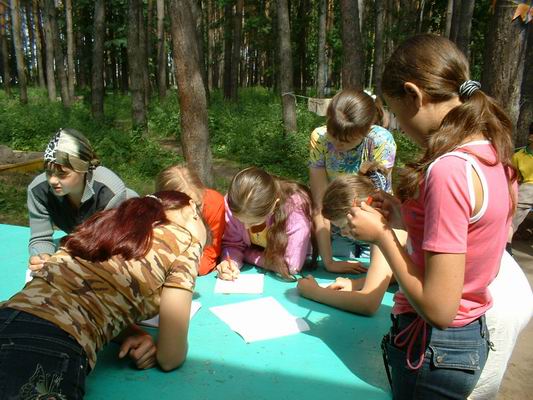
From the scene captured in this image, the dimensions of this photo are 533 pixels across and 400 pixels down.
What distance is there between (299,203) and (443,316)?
171 centimetres

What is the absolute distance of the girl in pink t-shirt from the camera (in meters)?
1.11

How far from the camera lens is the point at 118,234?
165cm

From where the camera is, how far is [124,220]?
169 centimetres

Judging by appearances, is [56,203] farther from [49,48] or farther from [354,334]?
[49,48]

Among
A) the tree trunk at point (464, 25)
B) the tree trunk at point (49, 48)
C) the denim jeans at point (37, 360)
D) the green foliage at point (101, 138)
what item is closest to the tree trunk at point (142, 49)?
the green foliage at point (101, 138)

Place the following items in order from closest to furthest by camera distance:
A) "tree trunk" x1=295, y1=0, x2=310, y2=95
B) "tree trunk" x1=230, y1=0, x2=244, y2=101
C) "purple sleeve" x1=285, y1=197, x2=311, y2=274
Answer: "purple sleeve" x1=285, y1=197, x2=311, y2=274 < "tree trunk" x1=230, y1=0, x2=244, y2=101 < "tree trunk" x1=295, y1=0, x2=310, y2=95

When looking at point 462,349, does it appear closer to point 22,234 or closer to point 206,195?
point 206,195

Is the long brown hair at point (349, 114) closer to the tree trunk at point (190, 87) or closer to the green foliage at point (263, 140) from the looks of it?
the tree trunk at point (190, 87)

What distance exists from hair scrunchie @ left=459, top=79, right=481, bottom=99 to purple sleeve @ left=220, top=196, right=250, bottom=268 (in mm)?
1924

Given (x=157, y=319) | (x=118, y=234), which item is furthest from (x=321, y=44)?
(x=118, y=234)

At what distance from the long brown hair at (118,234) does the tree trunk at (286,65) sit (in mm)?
6598

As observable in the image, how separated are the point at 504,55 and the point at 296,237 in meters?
3.02

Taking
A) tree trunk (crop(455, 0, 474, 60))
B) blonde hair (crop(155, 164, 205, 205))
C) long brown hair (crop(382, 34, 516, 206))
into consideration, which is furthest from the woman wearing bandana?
tree trunk (crop(455, 0, 474, 60))

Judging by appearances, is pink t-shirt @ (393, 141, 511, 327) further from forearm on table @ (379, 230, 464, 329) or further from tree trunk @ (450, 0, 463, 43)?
tree trunk @ (450, 0, 463, 43)
